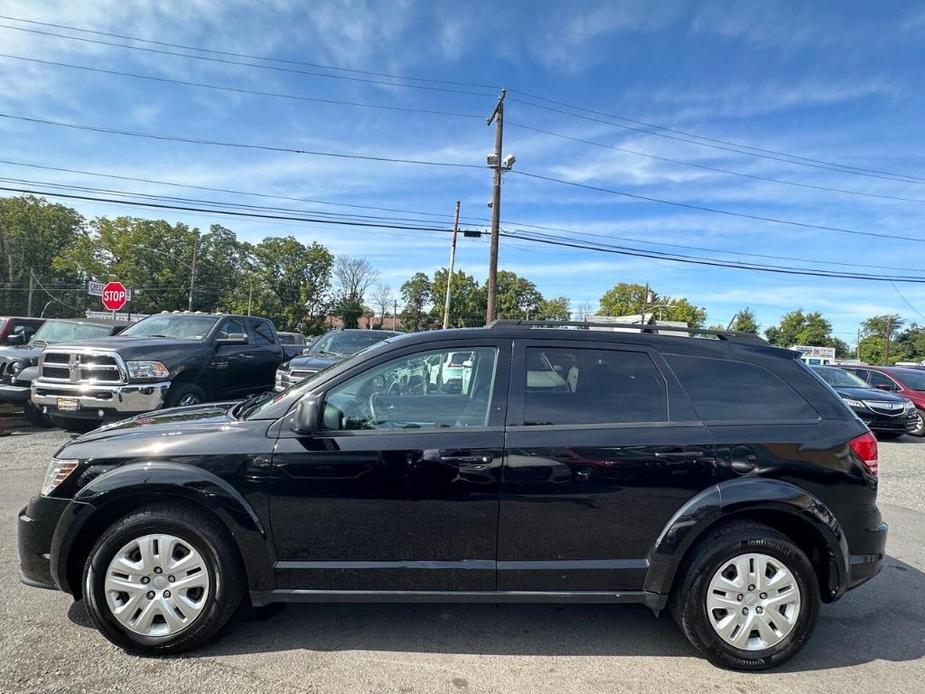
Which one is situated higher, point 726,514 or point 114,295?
point 114,295

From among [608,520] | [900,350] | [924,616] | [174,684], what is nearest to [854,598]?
[924,616]

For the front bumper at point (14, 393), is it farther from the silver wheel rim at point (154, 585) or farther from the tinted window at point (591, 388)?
the tinted window at point (591, 388)

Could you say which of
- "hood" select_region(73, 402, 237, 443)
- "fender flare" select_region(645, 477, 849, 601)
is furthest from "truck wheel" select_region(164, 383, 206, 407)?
"fender flare" select_region(645, 477, 849, 601)

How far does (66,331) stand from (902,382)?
18.4 metres

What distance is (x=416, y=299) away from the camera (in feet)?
247

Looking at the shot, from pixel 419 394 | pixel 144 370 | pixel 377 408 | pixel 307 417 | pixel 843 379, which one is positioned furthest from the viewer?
pixel 843 379

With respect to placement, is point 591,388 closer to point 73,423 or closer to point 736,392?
point 736,392

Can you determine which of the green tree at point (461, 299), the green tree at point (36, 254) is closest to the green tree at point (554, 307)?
the green tree at point (461, 299)

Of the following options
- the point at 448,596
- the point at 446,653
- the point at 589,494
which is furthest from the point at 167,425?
the point at 589,494

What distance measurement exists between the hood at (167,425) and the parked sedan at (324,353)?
400 centimetres

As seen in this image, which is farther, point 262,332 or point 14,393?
point 262,332

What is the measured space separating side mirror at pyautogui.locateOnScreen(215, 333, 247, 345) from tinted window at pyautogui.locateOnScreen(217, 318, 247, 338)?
0.06 m

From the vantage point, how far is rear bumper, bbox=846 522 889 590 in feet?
9.35

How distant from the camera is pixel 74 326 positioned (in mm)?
10211
